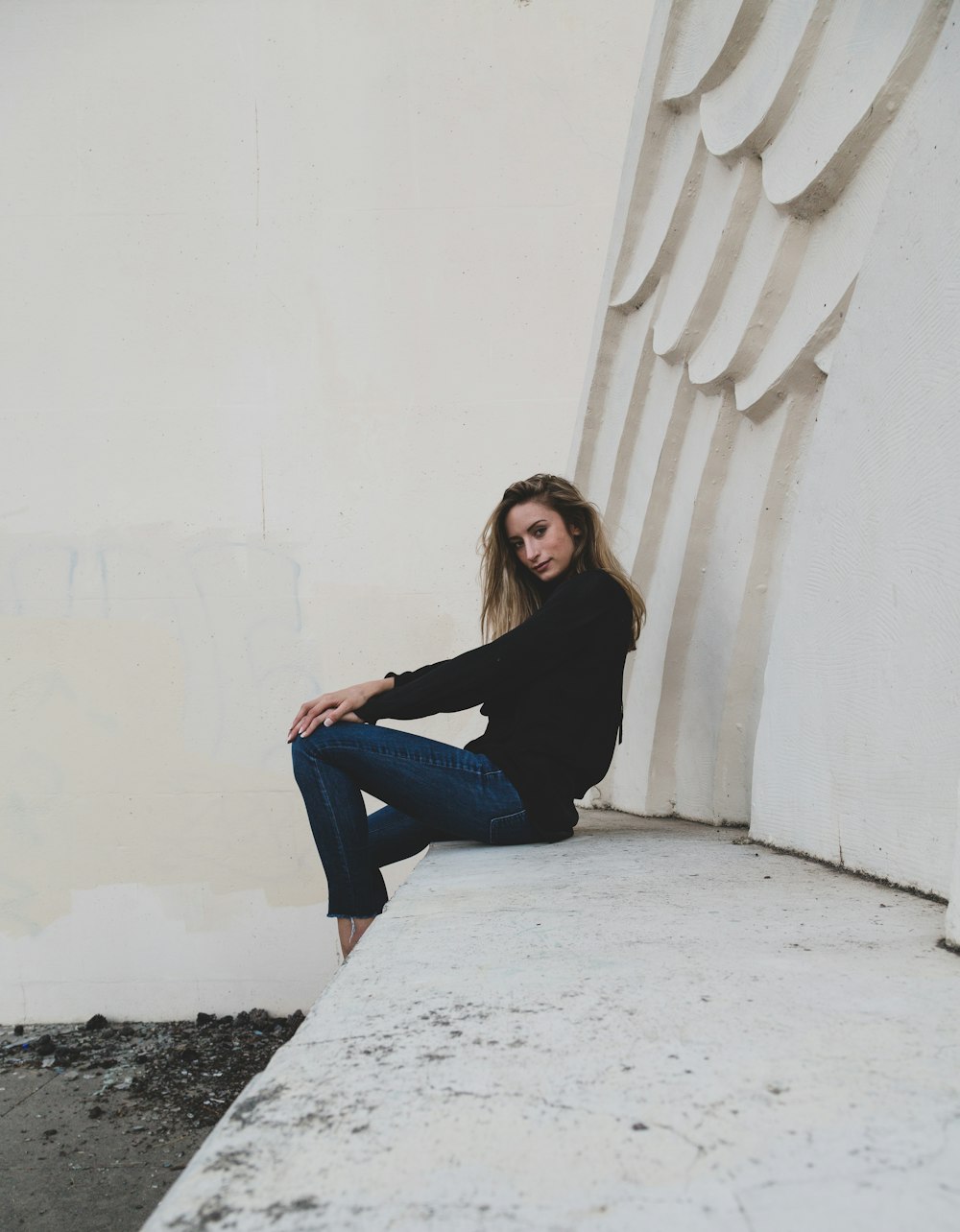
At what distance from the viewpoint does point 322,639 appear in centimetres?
370

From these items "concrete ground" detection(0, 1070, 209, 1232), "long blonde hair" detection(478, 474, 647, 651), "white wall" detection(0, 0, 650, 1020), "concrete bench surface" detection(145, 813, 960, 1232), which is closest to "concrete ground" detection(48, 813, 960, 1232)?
"concrete bench surface" detection(145, 813, 960, 1232)

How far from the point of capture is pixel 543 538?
2.15 m

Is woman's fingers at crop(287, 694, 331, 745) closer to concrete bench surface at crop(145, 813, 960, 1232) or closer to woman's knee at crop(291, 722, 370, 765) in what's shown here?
woman's knee at crop(291, 722, 370, 765)

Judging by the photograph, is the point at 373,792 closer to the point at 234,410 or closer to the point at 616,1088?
the point at 616,1088

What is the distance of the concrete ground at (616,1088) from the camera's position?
0.51 metres

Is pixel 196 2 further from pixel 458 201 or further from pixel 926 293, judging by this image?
pixel 926 293

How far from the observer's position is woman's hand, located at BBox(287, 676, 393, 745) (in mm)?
1934

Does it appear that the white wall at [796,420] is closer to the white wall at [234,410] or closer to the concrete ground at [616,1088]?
the concrete ground at [616,1088]

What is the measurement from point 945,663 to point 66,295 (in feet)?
11.8

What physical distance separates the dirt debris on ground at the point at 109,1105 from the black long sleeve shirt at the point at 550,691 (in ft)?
4.80

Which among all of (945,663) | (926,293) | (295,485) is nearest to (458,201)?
(295,485)

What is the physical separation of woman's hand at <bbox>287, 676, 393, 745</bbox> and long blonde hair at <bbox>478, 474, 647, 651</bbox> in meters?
0.39

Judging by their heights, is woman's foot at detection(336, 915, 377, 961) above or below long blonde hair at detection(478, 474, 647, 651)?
below

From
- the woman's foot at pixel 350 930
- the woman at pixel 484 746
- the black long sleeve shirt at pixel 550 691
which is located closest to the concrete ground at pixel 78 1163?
the woman's foot at pixel 350 930
